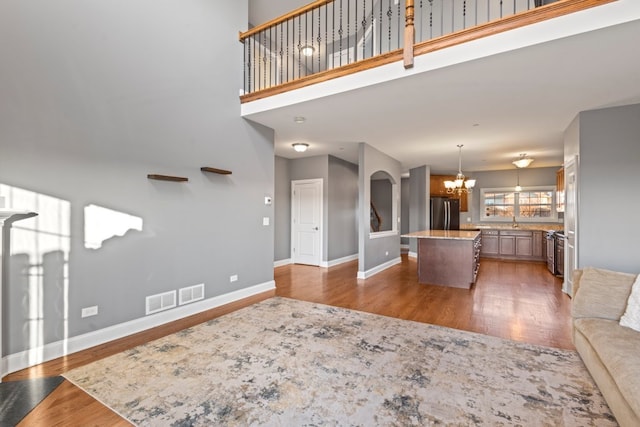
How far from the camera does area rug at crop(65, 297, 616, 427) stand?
1.84 meters

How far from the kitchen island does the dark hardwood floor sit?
0.82 ft

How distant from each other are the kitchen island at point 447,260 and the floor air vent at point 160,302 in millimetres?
3976

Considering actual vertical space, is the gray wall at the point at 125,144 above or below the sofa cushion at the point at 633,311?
above

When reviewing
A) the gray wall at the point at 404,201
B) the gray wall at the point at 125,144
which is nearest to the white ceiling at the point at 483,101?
the gray wall at the point at 125,144

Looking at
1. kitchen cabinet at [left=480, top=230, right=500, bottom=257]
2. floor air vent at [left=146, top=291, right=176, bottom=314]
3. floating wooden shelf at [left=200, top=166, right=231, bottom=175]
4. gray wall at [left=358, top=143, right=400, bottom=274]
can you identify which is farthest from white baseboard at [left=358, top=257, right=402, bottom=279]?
floor air vent at [left=146, top=291, right=176, bottom=314]

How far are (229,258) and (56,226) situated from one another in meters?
1.96

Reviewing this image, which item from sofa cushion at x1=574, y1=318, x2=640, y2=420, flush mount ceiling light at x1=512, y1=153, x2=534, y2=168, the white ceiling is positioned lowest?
sofa cushion at x1=574, y1=318, x2=640, y2=420

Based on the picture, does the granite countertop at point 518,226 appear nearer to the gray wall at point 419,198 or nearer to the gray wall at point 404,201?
the gray wall at point 419,198

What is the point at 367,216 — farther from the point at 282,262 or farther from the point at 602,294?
the point at 602,294

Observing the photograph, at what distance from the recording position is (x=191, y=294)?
3.69 meters

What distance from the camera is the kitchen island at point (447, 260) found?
200 inches

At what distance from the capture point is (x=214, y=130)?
155 inches

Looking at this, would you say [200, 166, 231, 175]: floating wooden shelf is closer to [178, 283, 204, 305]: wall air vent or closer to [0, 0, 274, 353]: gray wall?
[0, 0, 274, 353]: gray wall

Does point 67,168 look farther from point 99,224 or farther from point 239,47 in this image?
point 239,47
